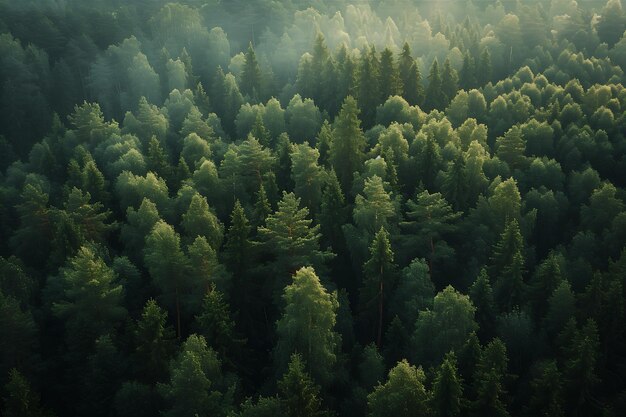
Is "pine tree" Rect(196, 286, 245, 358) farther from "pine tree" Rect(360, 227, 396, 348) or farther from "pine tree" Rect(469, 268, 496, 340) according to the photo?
"pine tree" Rect(469, 268, 496, 340)

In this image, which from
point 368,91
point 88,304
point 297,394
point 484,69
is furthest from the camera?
point 484,69

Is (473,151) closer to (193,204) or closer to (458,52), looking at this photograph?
(193,204)

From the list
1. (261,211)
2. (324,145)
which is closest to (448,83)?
(324,145)

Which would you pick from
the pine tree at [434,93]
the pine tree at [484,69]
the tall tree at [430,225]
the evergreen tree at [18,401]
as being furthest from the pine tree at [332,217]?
the pine tree at [484,69]

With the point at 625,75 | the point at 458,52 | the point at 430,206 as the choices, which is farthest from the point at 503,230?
the point at 625,75

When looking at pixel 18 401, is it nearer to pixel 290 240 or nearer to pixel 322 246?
pixel 290 240

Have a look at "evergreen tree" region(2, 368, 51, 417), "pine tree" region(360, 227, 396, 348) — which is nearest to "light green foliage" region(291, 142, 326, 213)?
"pine tree" region(360, 227, 396, 348)
